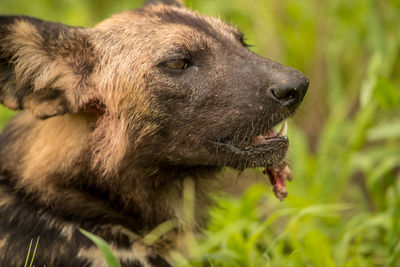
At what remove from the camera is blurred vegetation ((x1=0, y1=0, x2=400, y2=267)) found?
3949 millimetres

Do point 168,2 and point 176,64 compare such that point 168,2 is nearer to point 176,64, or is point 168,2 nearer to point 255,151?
point 176,64

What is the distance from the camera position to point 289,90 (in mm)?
3398

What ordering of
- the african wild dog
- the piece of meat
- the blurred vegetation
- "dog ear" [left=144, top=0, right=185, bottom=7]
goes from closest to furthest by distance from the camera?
the african wild dog, the piece of meat, the blurred vegetation, "dog ear" [left=144, top=0, right=185, bottom=7]

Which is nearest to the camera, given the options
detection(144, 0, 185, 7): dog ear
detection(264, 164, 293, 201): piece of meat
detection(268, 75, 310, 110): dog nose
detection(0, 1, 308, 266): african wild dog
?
detection(268, 75, 310, 110): dog nose

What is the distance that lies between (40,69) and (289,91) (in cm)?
145

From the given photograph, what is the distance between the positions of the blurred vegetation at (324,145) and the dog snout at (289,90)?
0.57 m

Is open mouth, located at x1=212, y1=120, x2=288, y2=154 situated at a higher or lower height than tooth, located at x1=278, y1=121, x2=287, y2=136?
lower

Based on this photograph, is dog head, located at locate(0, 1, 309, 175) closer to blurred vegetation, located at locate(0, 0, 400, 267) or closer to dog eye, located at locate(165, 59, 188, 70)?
dog eye, located at locate(165, 59, 188, 70)

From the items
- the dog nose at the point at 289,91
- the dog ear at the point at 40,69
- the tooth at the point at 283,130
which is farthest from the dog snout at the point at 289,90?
the dog ear at the point at 40,69

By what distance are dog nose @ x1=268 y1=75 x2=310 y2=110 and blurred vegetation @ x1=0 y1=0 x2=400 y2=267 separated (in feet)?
1.85

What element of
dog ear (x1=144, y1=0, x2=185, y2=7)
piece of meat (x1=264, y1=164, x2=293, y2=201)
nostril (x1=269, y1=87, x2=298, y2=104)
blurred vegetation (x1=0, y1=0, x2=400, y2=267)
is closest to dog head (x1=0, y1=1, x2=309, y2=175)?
nostril (x1=269, y1=87, x2=298, y2=104)

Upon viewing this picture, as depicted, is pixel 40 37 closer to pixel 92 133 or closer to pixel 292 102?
pixel 92 133

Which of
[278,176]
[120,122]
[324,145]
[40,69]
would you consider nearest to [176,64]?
[120,122]

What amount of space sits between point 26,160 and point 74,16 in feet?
14.1
